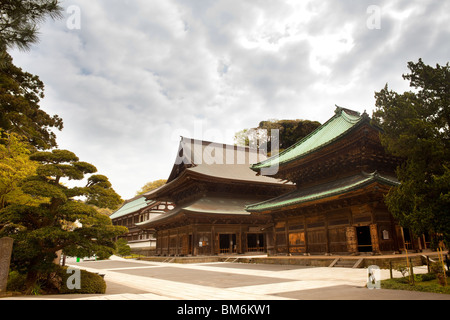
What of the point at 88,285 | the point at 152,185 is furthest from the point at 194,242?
Answer: the point at 152,185

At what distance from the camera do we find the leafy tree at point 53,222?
855cm

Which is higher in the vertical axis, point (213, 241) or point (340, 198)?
point (340, 198)

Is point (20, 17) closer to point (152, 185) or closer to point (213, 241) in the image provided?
point (213, 241)

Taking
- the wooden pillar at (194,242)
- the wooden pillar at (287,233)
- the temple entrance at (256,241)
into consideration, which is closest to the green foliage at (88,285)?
the wooden pillar at (287,233)

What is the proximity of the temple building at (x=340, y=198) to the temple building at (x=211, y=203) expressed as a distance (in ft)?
11.7

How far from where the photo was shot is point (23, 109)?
71.2ft

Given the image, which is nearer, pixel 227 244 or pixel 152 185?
pixel 227 244

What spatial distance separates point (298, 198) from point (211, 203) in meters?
→ 10.4

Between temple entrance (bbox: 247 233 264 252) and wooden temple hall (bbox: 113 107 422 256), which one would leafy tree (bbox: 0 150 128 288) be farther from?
temple entrance (bbox: 247 233 264 252)

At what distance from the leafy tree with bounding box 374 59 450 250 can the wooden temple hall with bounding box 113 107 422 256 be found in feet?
16.9

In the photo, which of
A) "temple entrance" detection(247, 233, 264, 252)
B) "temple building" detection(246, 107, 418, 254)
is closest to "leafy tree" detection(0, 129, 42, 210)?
"temple building" detection(246, 107, 418, 254)
